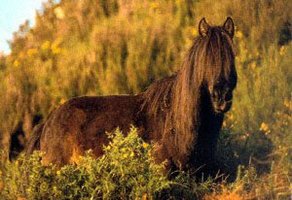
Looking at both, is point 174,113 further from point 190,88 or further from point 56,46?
point 56,46

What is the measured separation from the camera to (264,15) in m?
11.3

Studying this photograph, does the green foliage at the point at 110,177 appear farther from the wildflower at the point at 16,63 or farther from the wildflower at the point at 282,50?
the wildflower at the point at 16,63

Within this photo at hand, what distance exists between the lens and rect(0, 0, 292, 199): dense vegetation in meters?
9.25

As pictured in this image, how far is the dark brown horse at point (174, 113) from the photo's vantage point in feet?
23.2

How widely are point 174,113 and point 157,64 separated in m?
3.24

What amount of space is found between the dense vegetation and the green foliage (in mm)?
1416

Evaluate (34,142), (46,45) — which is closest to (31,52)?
(46,45)

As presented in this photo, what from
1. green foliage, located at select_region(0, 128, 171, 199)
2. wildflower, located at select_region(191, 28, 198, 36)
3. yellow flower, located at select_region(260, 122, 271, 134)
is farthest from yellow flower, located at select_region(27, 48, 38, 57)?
green foliage, located at select_region(0, 128, 171, 199)

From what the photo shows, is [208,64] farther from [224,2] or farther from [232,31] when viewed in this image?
[224,2]

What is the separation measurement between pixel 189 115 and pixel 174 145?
0.39 metres

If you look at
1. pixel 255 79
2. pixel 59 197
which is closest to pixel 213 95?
pixel 59 197

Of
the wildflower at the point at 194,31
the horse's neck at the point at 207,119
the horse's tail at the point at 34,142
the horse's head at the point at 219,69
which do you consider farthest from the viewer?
the wildflower at the point at 194,31

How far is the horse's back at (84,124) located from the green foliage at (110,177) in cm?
73

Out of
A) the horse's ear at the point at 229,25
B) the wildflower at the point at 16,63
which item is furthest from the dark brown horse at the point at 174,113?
the wildflower at the point at 16,63
